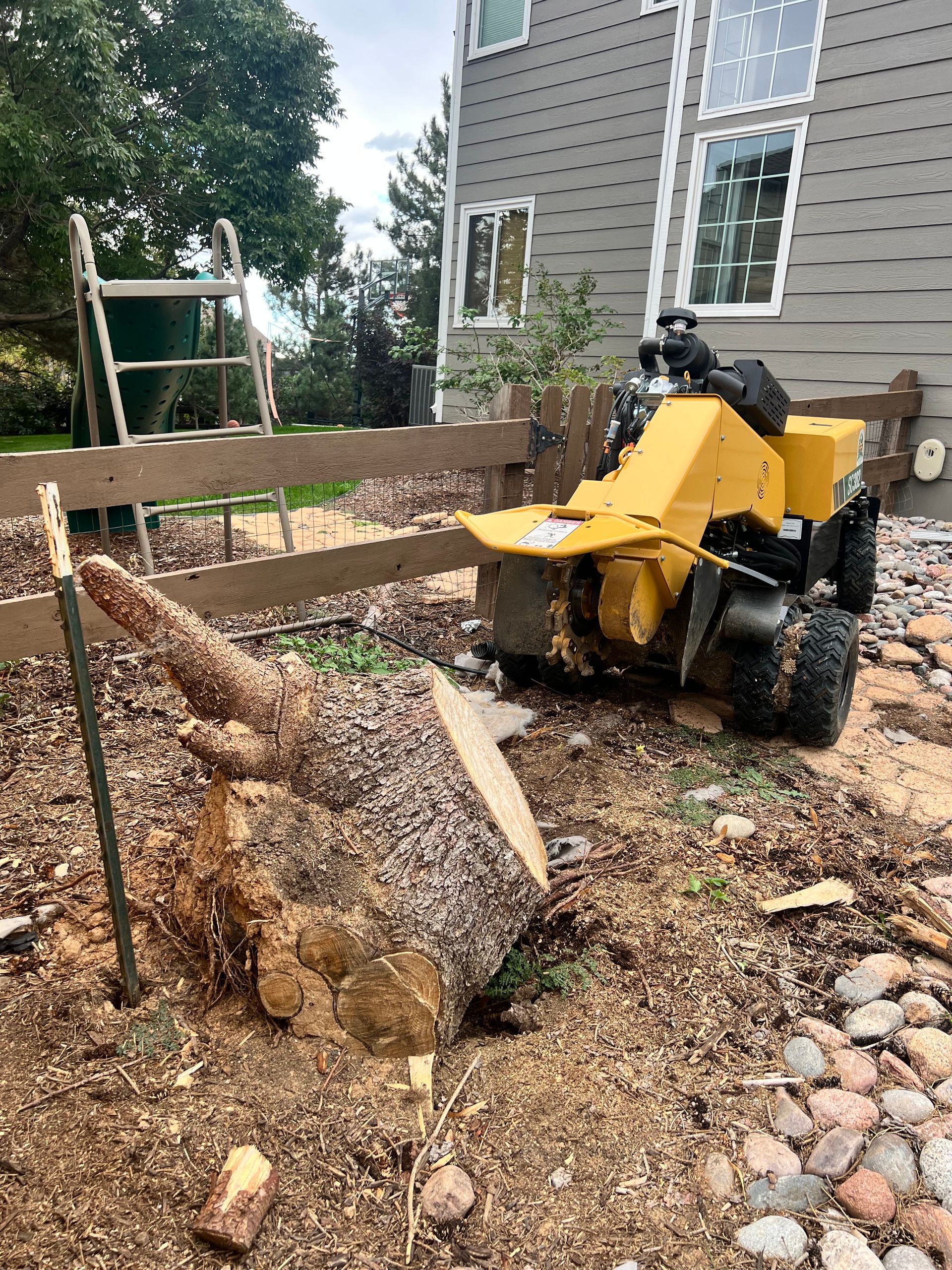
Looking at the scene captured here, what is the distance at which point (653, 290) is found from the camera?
8.59 m

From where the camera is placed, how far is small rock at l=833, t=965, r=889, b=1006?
2.29m

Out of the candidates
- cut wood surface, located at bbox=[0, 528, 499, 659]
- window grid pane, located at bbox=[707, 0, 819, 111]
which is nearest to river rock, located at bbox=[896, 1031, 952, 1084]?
cut wood surface, located at bbox=[0, 528, 499, 659]

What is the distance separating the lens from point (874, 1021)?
7.20 ft

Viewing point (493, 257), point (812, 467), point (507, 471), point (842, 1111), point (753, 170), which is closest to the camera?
point (842, 1111)

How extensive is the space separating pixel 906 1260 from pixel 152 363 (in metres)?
Answer: 4.77

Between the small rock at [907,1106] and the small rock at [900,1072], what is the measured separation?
1.2 inches

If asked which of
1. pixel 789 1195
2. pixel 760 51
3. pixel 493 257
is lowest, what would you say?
pixel 789 1195

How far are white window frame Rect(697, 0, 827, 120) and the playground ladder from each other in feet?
16.5

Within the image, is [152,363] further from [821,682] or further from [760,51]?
[760,51]

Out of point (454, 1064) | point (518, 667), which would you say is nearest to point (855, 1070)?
point (454, 1064)

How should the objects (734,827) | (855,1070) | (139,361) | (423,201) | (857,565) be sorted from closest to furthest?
1. (855,1070)
2. (734,827)
3. (857,565)
4. (139,361)
5. (423,201)

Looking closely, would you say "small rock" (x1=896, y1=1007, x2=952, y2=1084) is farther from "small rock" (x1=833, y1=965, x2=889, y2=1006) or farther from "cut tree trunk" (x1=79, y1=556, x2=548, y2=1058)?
"cut tree trunk" (x1=79, y1=556, x2=548, y2=1058)

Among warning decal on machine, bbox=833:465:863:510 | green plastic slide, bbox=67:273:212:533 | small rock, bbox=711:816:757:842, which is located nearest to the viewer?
small rock, bbox=711:816:757:842

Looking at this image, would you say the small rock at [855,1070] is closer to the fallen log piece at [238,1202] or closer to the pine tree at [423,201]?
the fallen log piece at [238,1202]
